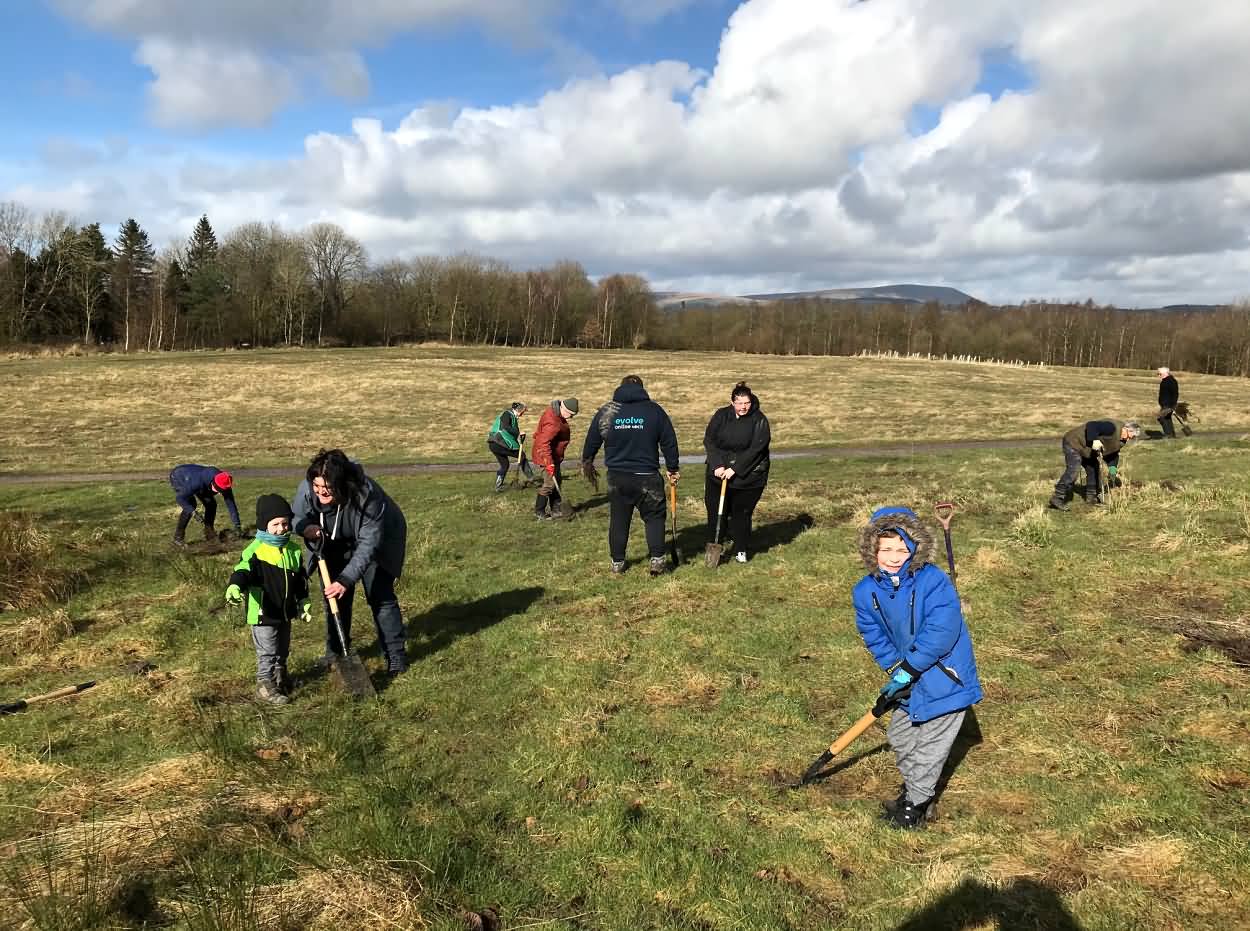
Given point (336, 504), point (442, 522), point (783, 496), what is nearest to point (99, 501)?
point (442, 522)

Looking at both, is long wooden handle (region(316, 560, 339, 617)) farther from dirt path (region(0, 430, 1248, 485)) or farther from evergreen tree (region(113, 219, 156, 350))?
evergreen tree (region(113, 219, 156, 350))

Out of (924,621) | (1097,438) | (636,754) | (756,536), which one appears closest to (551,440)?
(756,536)

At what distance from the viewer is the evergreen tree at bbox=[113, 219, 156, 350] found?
74.9 metres

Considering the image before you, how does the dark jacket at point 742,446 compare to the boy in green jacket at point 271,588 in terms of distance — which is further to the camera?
the dark jacket at point 742,446

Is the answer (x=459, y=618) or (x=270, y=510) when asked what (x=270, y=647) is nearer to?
(x=270, y=510)

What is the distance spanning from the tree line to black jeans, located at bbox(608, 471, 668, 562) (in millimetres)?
74501

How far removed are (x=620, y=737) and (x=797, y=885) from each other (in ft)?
6.22

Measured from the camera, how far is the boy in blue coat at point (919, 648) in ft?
14.6

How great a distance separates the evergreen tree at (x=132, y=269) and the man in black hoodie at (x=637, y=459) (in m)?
80.5

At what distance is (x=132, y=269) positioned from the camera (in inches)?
3054

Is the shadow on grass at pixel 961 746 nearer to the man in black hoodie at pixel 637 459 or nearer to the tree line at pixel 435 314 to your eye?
the man in black hoodie at pixel 637 459

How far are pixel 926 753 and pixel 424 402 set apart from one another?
3639 cm

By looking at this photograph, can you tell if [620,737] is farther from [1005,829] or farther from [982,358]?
[982,358]

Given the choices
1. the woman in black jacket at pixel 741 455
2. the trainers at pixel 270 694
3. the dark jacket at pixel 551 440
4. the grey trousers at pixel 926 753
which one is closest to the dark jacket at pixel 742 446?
the woman in black jacket at pixel 741 455
